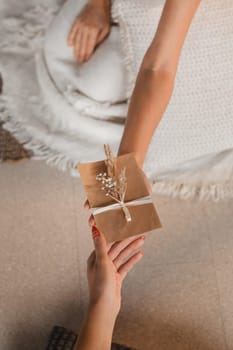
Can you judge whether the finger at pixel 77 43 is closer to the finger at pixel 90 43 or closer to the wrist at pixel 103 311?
the finger at pixel 90 43

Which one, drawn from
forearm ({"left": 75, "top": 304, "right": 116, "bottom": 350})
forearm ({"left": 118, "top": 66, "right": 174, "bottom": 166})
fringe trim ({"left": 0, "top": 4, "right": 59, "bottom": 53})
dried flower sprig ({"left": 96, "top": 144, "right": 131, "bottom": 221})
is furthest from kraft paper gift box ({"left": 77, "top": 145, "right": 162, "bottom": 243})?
fringe trim ({"left": 0, "top": 4, "right": 59, "bottom": 53})

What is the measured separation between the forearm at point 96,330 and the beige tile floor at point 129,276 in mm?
217

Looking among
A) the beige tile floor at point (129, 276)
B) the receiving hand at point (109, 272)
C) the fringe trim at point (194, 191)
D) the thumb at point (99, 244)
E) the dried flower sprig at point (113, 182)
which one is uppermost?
the dried flower sprig at point (113, 182)

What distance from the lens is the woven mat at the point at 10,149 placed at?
1321 mm

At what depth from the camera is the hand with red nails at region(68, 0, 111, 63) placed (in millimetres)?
1241

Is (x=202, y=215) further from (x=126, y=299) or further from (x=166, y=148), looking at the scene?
(x=126, y=299)

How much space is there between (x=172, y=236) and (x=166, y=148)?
232 mm

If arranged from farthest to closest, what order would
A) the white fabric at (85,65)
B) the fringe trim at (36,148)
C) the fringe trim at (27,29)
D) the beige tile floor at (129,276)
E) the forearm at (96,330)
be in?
1. the fringe trim at (27,29)
2. the fringe trim at (36,148)
3. the white fabric at (85,65)
4. the beige tile floor at (129,276)
5. the forearm at (96,330)

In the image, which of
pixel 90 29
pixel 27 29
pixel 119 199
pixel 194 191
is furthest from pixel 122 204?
pixel 27 29

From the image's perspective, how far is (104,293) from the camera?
879mm

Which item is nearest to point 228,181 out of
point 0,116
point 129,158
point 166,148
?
point 166,148

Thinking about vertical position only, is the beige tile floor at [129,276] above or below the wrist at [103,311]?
below

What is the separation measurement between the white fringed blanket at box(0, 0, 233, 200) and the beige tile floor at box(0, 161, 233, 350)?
0.26 feet

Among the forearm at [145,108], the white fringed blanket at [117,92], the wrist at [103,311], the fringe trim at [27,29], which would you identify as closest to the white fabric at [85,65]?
the white fringed blanket at [117,92]
